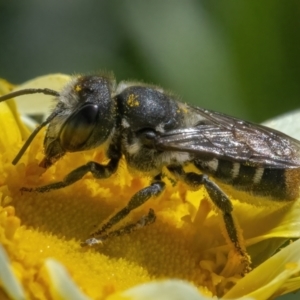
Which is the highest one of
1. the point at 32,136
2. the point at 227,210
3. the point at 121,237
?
the point at 32,136

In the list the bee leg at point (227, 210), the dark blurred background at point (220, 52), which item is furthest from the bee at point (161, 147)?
the dark blurred background at point (220, 52)

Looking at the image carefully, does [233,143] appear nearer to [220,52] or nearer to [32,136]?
[32,136]

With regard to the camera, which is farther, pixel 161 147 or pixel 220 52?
pixel 220 52

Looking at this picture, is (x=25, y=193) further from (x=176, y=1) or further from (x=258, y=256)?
(x=176, y=1)

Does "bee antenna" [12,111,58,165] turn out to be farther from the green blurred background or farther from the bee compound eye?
the green blurred background

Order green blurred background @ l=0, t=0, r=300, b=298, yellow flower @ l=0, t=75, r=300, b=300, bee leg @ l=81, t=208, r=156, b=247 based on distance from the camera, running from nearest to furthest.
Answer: yellow flower @ l=0, t=75, r=300, b=300 → bee leg @ l=81, t=208, r=156, b=247 → green blurred background @ l=0, t=0, r=300, b=298

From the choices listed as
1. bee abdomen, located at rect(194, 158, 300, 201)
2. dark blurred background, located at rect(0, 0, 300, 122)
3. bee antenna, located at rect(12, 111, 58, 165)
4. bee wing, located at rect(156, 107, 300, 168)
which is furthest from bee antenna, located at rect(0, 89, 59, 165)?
dark blurred background, located at rect(0, 0, 300, 122)

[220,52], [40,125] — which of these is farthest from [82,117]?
[220,52]
